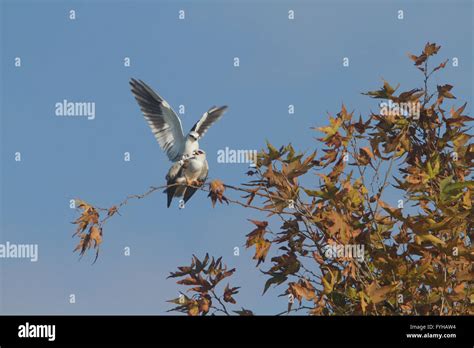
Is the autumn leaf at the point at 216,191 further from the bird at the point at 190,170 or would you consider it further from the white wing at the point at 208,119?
the white wing at the point at 208,119

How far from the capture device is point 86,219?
16.1 ft

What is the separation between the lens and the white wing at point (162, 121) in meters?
9.12

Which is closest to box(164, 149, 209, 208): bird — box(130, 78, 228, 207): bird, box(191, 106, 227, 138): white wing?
box(130, 78, 228, 207): bird

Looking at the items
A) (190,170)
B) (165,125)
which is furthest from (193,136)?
(190,170)

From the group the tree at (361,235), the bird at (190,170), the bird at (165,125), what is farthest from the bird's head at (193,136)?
the tree at (361,235)

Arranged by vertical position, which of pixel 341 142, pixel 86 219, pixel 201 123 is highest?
pixel 201 123

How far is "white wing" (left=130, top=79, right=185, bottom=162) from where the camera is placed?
9125 millimetres

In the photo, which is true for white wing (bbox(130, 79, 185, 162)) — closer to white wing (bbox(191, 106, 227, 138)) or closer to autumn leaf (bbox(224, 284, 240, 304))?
white wing (bbox(191, 106, 227, 138))

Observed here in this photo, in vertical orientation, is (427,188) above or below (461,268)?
above

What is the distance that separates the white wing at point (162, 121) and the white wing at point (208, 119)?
0.47 meters
